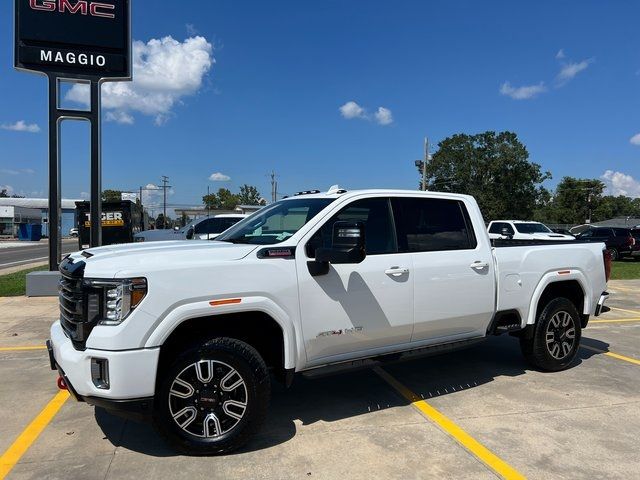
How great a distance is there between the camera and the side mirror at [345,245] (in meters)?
3.70

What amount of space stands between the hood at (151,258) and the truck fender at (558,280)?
3270mm

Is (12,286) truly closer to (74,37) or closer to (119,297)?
(74,37)

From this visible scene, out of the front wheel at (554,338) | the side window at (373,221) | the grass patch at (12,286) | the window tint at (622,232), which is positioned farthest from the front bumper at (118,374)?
the window tint at (622,232)

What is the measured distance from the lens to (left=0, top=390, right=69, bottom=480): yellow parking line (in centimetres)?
354

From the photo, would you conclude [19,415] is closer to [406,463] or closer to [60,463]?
[60,463]

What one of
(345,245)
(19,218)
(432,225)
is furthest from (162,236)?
(19,218)

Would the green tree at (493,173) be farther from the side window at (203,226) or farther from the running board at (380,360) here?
the running board at (380,360)

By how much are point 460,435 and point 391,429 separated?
1.80 ft

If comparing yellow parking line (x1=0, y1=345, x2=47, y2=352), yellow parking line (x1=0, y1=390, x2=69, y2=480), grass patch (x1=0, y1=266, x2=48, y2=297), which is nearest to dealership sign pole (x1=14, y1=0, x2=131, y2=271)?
grass patch (x1=0, y1=266, x2=48, y2=297)

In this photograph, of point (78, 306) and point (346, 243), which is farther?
point (346, 243)

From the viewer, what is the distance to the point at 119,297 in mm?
3318

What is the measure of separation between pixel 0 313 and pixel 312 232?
766 centimetres

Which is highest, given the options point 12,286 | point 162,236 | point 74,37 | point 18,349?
point 74,37

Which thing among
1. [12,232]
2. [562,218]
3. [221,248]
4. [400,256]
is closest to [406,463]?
[400,256]
